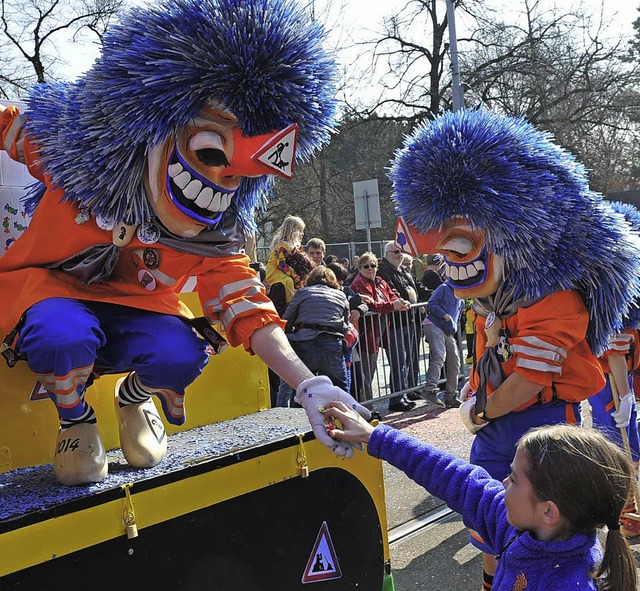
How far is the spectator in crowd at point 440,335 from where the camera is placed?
677 centimetres

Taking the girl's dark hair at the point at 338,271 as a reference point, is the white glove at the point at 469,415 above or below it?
below

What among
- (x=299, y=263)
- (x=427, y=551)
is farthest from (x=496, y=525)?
(x=299, y=263)

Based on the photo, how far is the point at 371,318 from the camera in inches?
256

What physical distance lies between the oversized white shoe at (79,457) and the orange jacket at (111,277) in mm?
352

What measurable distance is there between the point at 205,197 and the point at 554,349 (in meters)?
1.27

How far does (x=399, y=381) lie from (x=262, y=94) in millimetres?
5241

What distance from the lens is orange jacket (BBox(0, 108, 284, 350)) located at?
6.85ft

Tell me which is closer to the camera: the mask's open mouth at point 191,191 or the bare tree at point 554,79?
the mask's open mouth at point 191,191

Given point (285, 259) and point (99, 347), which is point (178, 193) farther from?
point (285, 259)

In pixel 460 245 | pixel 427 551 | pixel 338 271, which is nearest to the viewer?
pixel 460 245

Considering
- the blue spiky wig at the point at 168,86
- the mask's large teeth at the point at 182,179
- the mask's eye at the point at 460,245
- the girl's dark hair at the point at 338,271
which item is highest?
the blue spiky wig at the point at 168,86

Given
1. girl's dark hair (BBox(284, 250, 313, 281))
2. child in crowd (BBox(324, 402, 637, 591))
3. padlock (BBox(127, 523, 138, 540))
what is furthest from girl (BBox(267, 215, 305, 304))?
child in crowd (BBox(324, 402, 637, 591))

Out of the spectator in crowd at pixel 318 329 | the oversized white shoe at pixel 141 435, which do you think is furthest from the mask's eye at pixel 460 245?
the spectator in crowd at pixel 318 329

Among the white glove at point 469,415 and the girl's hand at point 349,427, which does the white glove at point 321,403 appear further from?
the white glove at point 469,415
